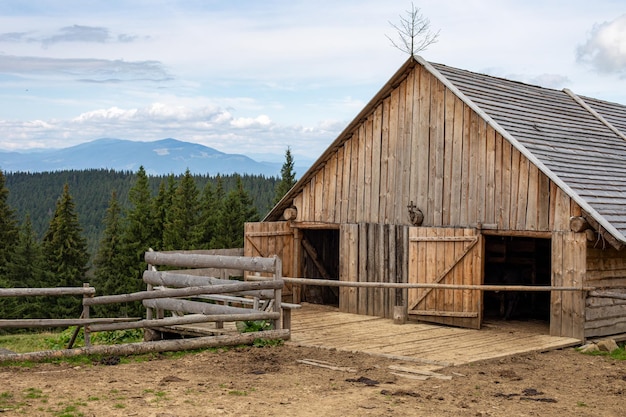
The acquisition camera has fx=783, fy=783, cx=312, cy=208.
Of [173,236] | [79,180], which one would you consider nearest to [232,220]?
[173,236]

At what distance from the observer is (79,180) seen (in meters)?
155

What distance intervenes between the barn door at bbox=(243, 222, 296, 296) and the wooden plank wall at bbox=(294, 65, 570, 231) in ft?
1.96

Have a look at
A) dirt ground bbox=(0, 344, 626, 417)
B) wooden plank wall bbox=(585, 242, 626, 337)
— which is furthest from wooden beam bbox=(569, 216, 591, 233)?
dirt ground bbox=(0, 344, 626, 417)

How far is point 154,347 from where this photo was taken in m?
11.2

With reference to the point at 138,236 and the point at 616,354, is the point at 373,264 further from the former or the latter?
the point at 138,236

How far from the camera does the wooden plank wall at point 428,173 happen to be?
47.4 ft

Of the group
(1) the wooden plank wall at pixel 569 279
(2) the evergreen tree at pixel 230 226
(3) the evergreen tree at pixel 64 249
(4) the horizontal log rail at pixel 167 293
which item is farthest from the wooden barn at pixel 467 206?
(3) the evergreen tree at pixel 64 249

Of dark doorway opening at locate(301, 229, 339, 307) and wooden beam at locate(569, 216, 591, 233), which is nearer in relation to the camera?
wooden beam at locate(569, 216, 591, 233)

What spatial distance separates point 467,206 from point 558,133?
2.62 meters

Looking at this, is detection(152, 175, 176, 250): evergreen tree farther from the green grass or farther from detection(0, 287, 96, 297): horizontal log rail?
the green grass

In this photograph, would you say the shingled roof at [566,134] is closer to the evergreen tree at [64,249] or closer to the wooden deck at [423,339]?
the wooden deck at [423,339]

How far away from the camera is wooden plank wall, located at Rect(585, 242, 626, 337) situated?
13727 mm

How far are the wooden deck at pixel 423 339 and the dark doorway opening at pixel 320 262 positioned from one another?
2.74m

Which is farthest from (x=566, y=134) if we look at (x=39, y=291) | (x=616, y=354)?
(x=39, y=291)
